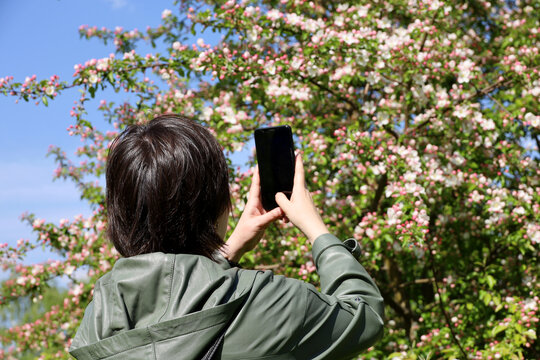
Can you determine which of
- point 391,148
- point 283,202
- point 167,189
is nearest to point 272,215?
point 283,202

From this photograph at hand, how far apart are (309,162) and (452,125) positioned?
0.90 m

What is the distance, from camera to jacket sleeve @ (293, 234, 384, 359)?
1.00m

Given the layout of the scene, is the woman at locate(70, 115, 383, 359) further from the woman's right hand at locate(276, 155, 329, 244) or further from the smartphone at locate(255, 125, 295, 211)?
the smartphone at locate(255, 125, 295, 211)

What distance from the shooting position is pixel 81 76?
138 inches

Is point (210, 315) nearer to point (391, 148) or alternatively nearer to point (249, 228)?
point (249, 228)

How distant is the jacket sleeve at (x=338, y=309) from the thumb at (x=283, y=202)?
0.40 feet

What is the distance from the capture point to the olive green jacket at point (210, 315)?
3.10ft

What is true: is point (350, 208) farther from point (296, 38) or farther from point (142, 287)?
point (142, 287)

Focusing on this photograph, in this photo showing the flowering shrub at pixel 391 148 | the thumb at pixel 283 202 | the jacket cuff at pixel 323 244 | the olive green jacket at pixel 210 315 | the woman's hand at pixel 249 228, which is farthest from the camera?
the flowering shrub at pixel 391 148

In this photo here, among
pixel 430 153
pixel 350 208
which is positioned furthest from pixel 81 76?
pixel 430 153

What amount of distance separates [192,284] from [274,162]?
1.46 feet

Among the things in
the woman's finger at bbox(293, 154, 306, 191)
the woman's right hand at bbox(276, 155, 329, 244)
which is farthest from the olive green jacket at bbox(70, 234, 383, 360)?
the woman's finger at bbox(293, 154, 306, 191)

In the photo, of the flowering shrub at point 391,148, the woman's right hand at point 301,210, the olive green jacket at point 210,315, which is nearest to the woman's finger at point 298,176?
the woman's right hand at point 301,210

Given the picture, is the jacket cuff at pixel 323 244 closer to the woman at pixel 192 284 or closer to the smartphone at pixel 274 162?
the woman at pixel 192 284
